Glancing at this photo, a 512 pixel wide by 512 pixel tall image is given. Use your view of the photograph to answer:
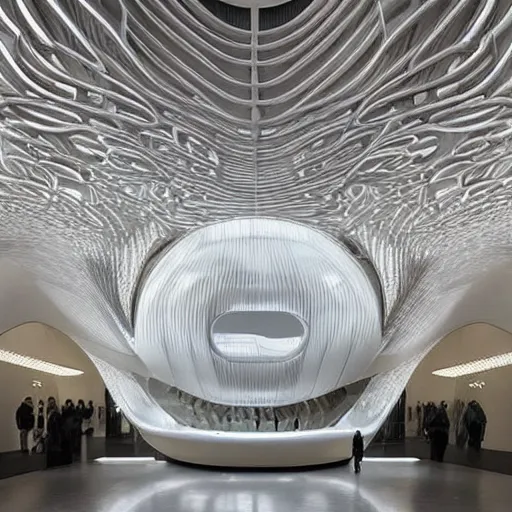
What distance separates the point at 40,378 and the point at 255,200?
7473mm

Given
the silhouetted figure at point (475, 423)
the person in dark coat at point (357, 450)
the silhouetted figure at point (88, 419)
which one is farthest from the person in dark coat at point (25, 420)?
the silhouetted figure at point (475, 423)

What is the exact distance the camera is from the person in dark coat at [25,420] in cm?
1284

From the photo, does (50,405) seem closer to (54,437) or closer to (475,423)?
(54,437)

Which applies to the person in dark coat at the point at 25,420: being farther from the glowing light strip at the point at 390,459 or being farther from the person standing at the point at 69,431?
the glowing light strip at the point at 390,459

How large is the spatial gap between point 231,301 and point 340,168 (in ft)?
18.7

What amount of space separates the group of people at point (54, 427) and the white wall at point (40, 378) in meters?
0.18

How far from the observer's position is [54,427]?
13992 millimetres

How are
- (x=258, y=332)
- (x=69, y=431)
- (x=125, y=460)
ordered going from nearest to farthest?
1. (x=258, y=332)
2. (x=69, y=431)
3. (x=125, y=460)

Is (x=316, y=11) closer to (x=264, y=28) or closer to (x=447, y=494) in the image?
(x=264, y=28)

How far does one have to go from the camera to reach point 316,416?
50.2 feet

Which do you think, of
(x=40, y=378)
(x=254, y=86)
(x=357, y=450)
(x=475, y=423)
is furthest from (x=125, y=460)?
(x=254, y=86)

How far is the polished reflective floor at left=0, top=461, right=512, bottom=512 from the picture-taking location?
8672 millimetres

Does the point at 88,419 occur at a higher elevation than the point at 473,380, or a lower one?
lower

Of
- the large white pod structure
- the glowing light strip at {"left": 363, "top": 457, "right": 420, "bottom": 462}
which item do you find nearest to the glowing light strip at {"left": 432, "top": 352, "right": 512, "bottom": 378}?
the glowing light strip at {"left": 363, "top": 457, "right": 420, "bottom": 462}
